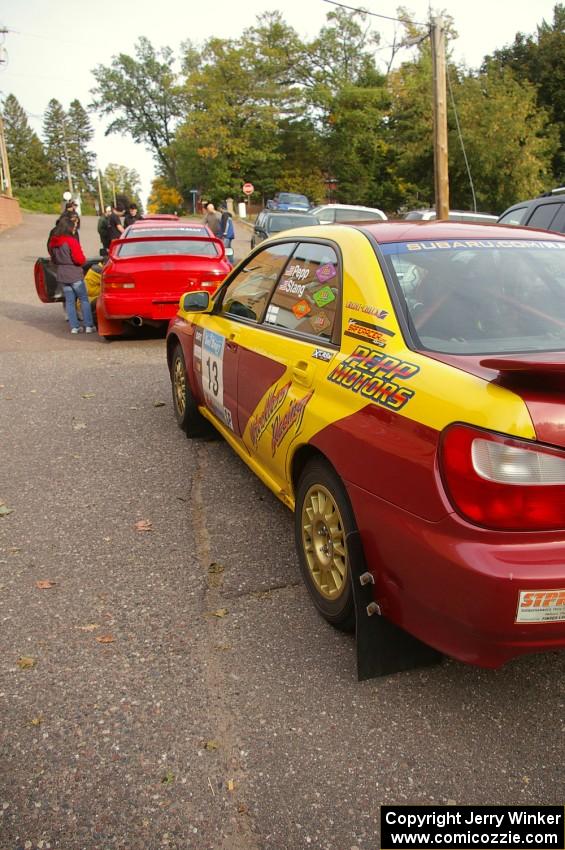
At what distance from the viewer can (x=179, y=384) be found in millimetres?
5875

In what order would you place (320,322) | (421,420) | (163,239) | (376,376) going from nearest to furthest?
(421,420) < (376,376) < (320,322) < (163,239)

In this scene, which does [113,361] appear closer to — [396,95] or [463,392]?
[463,392]

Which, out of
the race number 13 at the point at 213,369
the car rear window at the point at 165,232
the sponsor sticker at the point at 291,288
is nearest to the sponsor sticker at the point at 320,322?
the sponsor sticker at the point at 291,288

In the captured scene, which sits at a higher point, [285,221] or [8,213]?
[8,213]

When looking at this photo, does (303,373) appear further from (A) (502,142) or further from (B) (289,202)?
(B) (289,202)

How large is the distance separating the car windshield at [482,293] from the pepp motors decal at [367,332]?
12 cm

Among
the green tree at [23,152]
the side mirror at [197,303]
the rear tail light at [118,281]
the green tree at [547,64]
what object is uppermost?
the green tree at [23,152]

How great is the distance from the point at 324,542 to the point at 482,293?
4.03 feet

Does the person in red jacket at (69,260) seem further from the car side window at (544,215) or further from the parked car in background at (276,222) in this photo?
the parked car in background at (276,222)

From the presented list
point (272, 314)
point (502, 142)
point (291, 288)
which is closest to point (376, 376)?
point (291, 288)

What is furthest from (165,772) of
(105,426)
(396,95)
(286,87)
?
(286,87)

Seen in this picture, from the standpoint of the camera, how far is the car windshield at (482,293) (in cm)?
273

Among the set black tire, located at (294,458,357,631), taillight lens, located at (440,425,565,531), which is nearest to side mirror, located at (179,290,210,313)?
black tire, located at (294,458,357,631)

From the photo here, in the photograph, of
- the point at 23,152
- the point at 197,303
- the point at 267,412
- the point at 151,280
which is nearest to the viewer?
the point at 267,412
